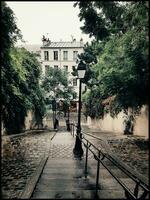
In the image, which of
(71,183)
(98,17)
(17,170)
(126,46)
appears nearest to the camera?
(98,17)

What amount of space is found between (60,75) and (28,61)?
1992cm

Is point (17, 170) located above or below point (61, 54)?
below

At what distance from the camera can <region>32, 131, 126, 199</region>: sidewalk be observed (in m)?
6.98

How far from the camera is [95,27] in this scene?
13.1 feet

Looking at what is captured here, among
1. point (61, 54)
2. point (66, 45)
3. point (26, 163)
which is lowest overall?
point (26, 163)

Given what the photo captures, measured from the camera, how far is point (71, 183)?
8.00 metres

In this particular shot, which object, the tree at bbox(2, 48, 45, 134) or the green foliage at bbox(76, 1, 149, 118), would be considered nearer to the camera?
the green foliage at bbox(76, 1, 149, 118)

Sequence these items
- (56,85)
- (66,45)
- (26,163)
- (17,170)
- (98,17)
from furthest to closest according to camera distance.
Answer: (66,45)
(56,85)
(26,163)
(17,170)
(98,17)

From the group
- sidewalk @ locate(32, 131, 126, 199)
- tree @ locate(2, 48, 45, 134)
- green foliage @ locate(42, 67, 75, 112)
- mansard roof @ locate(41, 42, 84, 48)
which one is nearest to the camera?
sidewalk @ locate(32, 131, 126, 199)

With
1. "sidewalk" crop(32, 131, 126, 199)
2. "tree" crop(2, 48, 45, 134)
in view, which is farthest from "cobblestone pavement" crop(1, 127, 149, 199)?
"tree" crop(2, 48, 45, 134)

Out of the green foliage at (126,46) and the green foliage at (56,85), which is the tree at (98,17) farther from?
the green foliage at (56,85)

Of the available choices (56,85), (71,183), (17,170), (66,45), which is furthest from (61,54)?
(71,183)

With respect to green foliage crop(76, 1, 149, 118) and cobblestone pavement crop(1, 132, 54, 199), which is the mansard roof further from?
green foliage crop(76, 1, 149, 118)

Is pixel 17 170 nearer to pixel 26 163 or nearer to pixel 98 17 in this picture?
pixel 26 163
